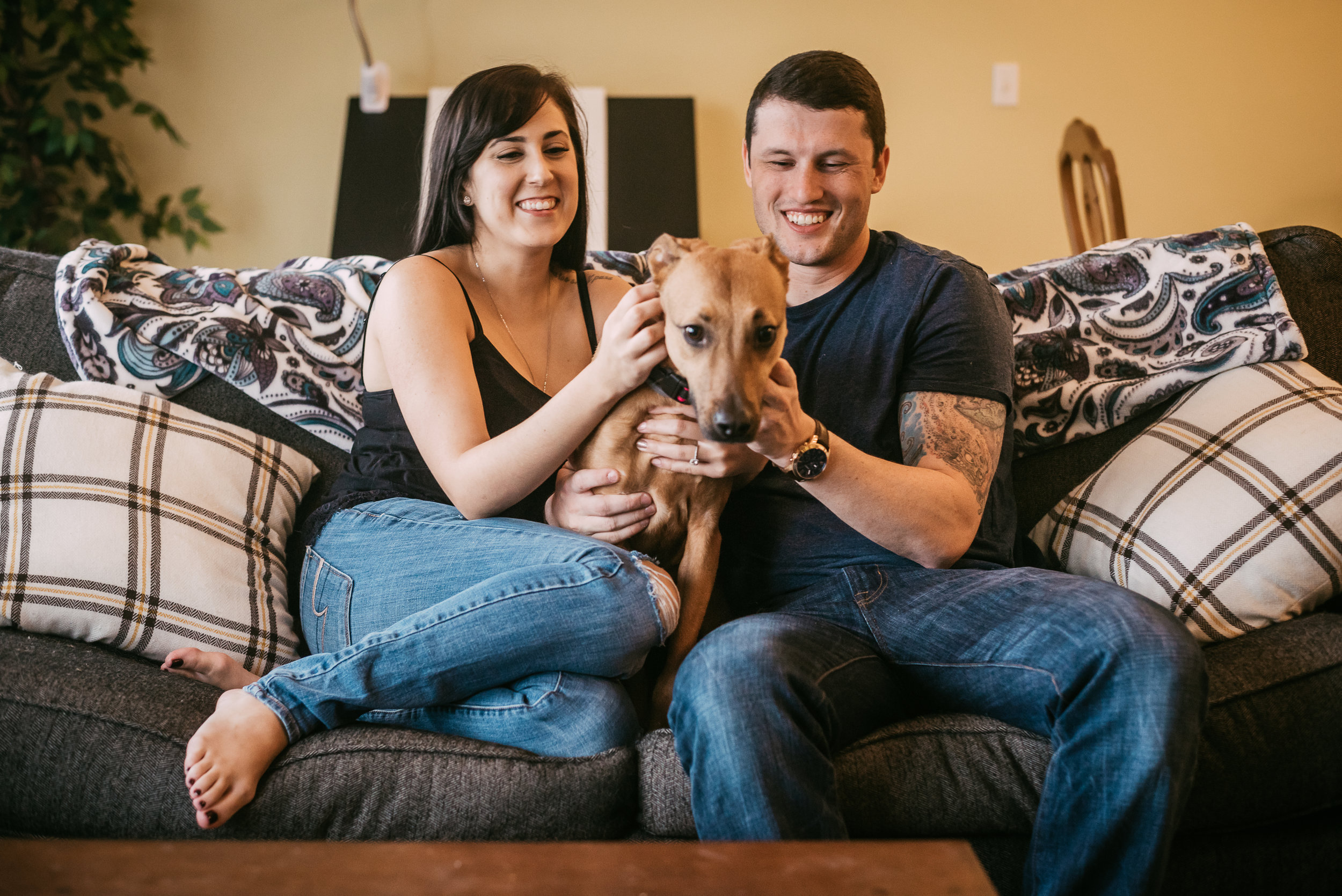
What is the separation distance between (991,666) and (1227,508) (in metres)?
0.57

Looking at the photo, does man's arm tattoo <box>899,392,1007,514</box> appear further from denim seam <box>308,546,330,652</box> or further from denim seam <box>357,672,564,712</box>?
denim seam <box>308,546,330,652</box>

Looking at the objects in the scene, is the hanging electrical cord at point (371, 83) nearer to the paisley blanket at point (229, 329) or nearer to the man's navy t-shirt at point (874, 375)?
the paisley blanket at point (229, 329)

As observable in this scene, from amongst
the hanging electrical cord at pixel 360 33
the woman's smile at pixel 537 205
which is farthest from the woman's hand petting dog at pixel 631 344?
the hanging electrical cord at pixel 360 33

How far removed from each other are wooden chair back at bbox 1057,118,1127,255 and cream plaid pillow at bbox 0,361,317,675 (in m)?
2.45

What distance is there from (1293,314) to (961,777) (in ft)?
4.04

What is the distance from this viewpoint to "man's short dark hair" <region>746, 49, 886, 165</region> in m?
1.34

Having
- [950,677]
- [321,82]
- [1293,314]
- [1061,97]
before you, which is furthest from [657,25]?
[950,677]

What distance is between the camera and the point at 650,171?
2.83 metres

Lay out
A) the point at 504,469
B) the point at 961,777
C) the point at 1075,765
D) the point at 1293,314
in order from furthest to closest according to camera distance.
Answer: the point at 1293,314
the point at 504,469
the point at 961,777
the point at 1075,765

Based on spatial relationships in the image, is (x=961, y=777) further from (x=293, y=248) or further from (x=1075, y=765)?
(x=293, y=248)

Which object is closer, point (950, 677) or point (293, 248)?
point (950, 677)

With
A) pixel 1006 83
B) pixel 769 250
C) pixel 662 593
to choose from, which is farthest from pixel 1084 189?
pixel 662 593

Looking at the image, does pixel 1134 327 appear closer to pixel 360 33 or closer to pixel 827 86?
pixel 827 86

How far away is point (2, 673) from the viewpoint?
1086 millimetres
